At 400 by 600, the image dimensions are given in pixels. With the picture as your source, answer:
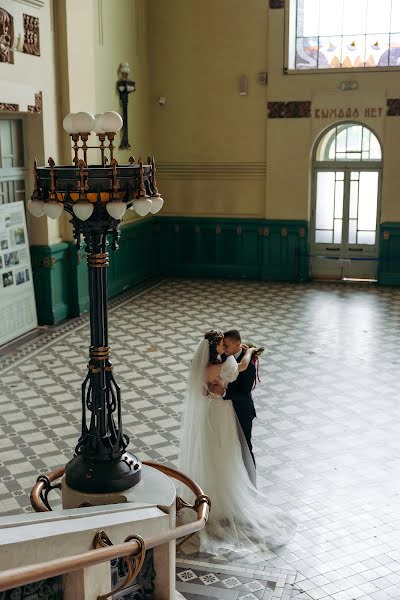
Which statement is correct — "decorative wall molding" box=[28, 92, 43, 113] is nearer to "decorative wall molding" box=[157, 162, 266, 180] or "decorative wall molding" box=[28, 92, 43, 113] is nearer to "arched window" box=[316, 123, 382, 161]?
"decorative wall molding" box=[157, 162, 266, 180]

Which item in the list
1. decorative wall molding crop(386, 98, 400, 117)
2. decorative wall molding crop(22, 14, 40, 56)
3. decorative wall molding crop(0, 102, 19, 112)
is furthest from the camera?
decorative wall molding crop(386, 98, 400, 117)

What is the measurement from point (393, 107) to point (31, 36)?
6688mm

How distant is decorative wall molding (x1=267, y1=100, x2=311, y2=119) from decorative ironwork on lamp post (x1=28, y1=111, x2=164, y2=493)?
10.0 meters

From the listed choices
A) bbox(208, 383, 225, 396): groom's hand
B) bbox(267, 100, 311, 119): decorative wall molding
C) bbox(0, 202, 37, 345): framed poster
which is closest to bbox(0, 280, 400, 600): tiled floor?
bbox(0, 202, 37, 345): framed poster

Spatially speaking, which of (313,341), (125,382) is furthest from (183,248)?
(125,382)

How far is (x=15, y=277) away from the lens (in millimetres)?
10734

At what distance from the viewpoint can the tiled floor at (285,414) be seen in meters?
5.27

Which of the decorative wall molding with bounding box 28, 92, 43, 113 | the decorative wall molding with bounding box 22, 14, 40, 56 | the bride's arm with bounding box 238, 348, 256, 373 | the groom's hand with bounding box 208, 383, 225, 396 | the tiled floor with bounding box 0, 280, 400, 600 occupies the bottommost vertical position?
the tiled floor with bounding box 0, 280, 400, 600

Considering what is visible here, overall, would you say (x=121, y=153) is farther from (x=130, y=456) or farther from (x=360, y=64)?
(x=130, y=456)

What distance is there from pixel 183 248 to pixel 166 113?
2660 mm

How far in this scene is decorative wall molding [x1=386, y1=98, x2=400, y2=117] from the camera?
1384 centimetres

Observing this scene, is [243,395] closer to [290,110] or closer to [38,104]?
[38,104]

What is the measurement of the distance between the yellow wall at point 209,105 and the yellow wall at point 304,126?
0.26m

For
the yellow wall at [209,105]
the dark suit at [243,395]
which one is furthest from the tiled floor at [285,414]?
the yellow wall at [209,105]
